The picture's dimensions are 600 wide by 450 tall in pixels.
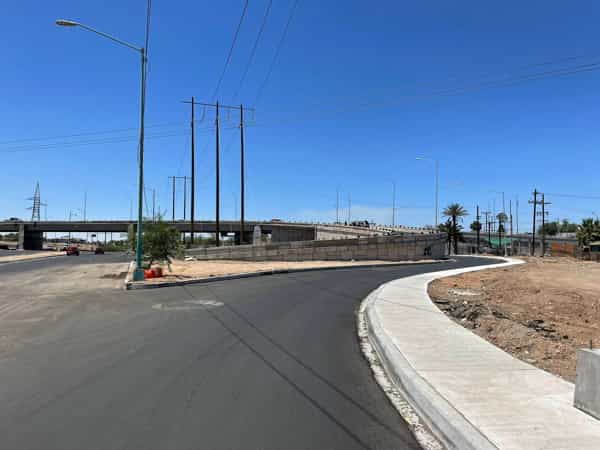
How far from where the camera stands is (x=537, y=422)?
14.5ft

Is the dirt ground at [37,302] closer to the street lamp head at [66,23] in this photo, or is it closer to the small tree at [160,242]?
the small tree at [160,242]

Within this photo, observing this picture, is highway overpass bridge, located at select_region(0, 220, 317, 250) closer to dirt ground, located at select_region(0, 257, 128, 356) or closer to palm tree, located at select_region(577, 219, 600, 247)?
palm tree, located at select_region(577, 219, 600, 247)

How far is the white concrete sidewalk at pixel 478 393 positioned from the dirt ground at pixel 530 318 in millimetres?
970

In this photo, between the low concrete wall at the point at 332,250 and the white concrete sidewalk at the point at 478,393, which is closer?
the white concrete sidewalk at the point at 478,393

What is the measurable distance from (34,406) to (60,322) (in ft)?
20.5

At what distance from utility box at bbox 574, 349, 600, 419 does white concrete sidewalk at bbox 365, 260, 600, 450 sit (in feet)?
0.36

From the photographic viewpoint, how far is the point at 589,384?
14.9 ft

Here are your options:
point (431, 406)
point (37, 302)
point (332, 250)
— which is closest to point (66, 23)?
point (37, 302)

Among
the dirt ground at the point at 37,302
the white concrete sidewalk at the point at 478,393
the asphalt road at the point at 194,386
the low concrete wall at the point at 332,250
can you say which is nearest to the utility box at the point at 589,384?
the white concrete sidewalk at the point at 478,393

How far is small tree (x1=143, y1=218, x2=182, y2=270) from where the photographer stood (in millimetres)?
24406

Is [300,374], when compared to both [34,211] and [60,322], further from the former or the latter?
[34,211]

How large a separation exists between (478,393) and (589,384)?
3.86 feet

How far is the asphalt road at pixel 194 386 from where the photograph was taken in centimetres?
441

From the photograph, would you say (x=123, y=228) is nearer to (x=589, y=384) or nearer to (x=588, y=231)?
(x=588, y=231)
